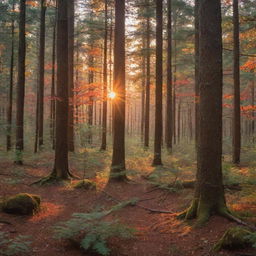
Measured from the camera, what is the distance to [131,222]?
6.19 m

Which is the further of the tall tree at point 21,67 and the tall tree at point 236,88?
the tall tree at point 236,88

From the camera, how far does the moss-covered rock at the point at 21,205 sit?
6.22 meters

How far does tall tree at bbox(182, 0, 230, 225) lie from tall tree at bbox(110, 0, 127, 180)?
5.12 meters

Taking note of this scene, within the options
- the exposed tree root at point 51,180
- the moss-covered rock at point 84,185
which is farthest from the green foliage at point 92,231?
the exposed tree root at point 51,180

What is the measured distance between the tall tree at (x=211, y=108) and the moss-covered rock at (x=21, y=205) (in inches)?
175

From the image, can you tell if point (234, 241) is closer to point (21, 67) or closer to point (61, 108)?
point (61, 108)

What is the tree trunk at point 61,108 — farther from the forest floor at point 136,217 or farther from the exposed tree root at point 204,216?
the exposed tree root at point 204,216

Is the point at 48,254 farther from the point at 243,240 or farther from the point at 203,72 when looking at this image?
the point at 203,72

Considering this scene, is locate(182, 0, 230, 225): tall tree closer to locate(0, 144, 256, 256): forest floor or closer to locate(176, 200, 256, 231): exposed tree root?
locate(176, 200, 256, 231): exposed tree root

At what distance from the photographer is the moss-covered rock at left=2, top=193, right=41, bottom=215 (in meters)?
6.22

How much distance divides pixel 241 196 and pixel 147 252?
3.76 meters

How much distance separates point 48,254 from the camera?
14.0 feet

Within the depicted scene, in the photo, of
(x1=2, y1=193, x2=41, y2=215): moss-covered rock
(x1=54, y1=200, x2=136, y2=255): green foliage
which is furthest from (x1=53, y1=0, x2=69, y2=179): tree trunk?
(x1=54, y1=200, x2=136, y2=255): green foliage

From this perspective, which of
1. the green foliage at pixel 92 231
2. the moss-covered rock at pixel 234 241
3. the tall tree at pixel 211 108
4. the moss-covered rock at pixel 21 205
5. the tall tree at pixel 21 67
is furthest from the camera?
the tall tree at pixel 21 67
